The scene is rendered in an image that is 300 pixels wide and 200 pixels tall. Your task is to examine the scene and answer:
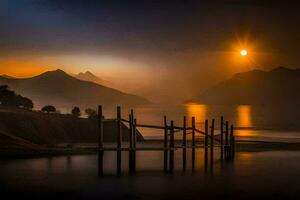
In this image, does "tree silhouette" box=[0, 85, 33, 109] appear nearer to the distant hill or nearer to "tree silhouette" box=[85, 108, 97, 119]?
"tree silhouette" box=[85, 108, 97, 119]

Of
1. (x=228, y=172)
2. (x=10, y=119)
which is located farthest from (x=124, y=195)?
(x=10, y=119)

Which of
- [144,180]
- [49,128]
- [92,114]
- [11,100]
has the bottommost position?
[144,180]

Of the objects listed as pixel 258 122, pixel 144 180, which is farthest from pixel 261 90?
pixel 144 180

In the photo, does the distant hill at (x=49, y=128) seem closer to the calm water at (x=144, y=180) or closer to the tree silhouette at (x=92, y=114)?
the tree silhouette at (x=92, y=114)

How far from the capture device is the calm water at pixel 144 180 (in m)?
16.6

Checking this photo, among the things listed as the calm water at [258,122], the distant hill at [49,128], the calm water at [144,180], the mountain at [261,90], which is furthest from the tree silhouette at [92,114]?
the mountain at [261,90]

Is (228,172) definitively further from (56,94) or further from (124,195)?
(56,94)

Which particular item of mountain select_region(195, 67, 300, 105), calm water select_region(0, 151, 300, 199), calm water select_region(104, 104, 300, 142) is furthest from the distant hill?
mountain select_region(195, 67, 300, 105)

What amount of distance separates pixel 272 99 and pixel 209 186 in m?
122

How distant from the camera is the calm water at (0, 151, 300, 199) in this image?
54.4 feet

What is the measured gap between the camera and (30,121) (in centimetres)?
3209

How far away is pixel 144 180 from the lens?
1920cm

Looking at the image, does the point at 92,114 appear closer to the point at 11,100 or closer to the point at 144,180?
the point at 11,100

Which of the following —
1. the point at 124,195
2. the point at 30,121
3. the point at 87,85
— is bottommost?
the point at 124,195
